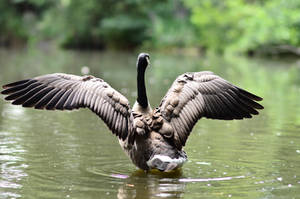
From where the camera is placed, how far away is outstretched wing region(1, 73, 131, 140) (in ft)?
22.6

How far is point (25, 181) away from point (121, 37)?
44.0 meters

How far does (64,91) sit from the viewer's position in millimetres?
7031

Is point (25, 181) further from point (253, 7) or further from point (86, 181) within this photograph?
point (253, 7)

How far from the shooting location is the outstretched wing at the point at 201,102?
7145 mm

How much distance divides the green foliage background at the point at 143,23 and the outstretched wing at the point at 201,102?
28965 mm

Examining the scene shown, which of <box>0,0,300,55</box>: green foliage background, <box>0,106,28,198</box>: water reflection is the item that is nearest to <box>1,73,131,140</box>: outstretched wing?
<box>0,106,28,198</box>: water reflection

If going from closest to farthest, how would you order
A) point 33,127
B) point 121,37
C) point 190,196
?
1. point 190,196
2. point 33,127
3. point 121,37

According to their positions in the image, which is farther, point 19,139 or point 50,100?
point 19,139

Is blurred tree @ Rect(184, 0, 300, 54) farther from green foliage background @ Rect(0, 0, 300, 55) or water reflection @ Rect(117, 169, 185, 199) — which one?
water reflection @ Rect(117, 169, 185, 199)

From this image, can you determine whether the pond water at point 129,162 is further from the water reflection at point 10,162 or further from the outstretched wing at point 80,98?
the outstretched wing at point 80,98

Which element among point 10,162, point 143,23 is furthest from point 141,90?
point 143,23

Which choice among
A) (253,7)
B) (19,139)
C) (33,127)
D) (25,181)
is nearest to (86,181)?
(25,181)

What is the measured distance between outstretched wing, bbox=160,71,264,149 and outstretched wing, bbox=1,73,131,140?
0.58m

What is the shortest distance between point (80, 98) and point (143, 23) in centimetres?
4254
